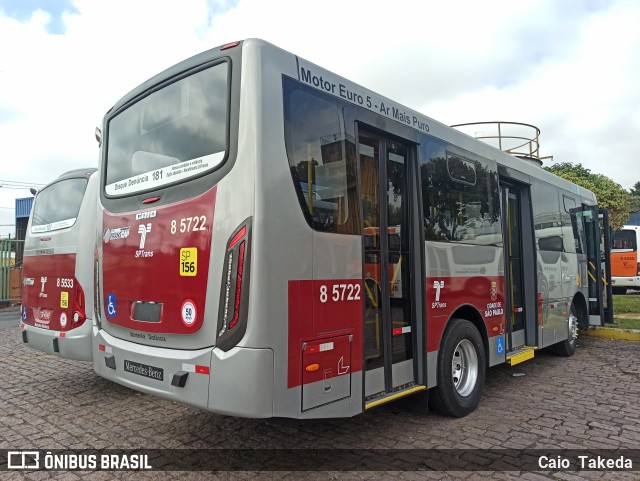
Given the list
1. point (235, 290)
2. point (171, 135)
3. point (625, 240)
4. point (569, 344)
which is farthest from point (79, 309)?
point (625, 240)

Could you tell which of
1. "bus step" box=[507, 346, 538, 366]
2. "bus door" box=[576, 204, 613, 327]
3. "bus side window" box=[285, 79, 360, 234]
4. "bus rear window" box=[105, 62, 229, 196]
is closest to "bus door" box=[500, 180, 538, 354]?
"bus step" box=[507, 346, 538, 366]

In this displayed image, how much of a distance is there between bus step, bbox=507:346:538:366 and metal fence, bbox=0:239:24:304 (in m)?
15.5

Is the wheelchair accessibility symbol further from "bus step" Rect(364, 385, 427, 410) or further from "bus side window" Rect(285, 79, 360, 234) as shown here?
"bus step" Rect(364, 385, 427, 410)

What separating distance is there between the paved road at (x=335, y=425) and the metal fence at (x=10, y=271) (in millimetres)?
10762

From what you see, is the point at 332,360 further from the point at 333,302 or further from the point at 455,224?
the point at 455,224

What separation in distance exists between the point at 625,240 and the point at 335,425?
74.2ft

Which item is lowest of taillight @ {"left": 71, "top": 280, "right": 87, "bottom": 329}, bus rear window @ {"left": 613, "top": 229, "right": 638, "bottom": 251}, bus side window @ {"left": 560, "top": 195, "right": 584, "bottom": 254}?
taillight @ {"left": 71, "top": 280, "right": 87, "bottom": 329}

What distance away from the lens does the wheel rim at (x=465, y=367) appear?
529cm

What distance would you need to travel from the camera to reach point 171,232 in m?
3.74

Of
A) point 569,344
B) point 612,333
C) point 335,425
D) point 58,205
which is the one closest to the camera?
point 335,425

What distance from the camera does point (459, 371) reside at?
5.34 meters

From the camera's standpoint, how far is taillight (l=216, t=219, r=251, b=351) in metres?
3.19

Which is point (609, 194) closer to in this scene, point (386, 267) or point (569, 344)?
point (569, 344)

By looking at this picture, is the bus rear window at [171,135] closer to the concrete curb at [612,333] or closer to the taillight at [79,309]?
the taillight at [79,309]
